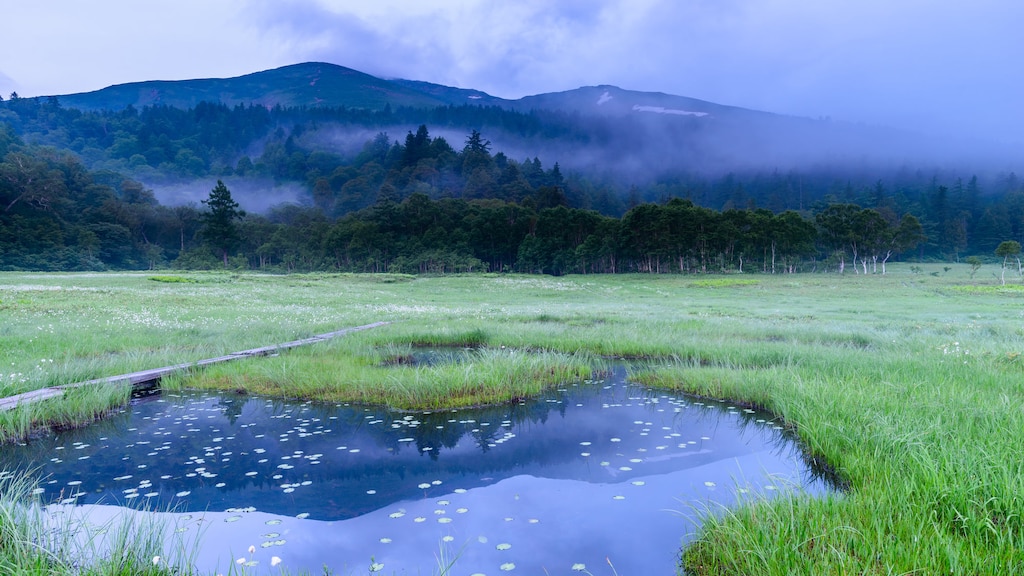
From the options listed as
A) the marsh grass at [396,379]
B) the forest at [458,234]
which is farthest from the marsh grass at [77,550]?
the forest at [458,234]

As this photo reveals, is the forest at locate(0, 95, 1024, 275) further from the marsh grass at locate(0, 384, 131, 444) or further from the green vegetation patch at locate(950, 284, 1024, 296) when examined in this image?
the marsh grass at locate(0, 384, 131, 444)

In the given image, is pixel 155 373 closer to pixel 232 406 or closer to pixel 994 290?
pixel 232 406

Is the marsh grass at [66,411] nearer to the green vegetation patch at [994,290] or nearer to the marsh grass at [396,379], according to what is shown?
the marsh grass at [396,379]

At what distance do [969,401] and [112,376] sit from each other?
51.0ft

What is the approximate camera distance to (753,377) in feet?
→ 38.5

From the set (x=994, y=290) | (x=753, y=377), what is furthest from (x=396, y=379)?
(x=994, y=290)

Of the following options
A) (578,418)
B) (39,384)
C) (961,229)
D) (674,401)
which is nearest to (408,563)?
(578,418)

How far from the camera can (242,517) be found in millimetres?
6270

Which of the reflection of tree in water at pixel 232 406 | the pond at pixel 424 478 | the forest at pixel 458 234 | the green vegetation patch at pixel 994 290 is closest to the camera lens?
the pond at pixel 424 478

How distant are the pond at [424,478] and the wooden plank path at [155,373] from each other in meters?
0.78

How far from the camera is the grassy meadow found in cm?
479

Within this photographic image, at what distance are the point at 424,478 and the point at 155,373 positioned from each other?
8212mm

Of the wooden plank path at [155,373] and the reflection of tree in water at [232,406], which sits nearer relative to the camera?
the wooden plank path at [155,373]

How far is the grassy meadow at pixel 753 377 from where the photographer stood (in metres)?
4.79
